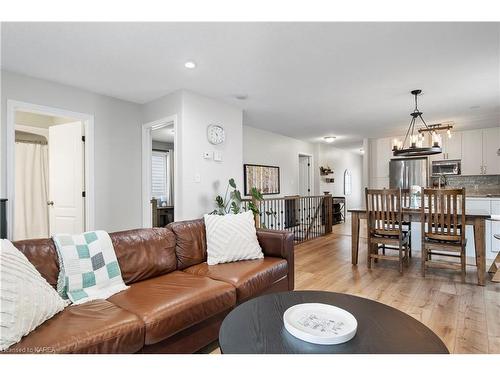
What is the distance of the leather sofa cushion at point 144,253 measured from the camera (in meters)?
2.02

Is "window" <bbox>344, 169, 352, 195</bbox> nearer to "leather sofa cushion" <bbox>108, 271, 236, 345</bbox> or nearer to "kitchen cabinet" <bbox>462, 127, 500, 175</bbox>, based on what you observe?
"kitchen cabinet" <bbox>462, 127, 500, 175</bbox>

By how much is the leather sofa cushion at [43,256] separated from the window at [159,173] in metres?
5.03

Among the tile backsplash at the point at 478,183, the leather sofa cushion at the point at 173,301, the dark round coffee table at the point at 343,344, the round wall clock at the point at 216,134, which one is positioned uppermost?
the round wall clock at the point at 216,134

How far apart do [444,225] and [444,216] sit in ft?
0.42

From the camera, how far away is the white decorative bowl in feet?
3.76

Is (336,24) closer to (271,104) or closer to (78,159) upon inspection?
(271,104)

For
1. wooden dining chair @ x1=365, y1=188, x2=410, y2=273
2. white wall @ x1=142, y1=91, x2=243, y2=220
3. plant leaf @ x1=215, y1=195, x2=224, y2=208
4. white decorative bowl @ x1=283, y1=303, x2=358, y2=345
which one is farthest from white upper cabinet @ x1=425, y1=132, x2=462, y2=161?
white decorative bowl @ x1=283, y1=303, x2=358, y2=345

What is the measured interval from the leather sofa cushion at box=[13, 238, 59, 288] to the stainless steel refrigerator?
21.8 feet

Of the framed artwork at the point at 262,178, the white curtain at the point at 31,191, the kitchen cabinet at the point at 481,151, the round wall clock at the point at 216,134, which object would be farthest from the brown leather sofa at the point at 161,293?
the kitchen cabinet at the point at 481,151

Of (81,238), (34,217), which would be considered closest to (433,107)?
(81,238)

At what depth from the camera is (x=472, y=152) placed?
582 cm

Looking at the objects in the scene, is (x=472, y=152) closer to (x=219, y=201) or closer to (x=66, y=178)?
(x=219, y=201)

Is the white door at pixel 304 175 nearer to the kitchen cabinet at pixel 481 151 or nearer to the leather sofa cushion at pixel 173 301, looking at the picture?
the kitchen cabinet at pixel 481 151
